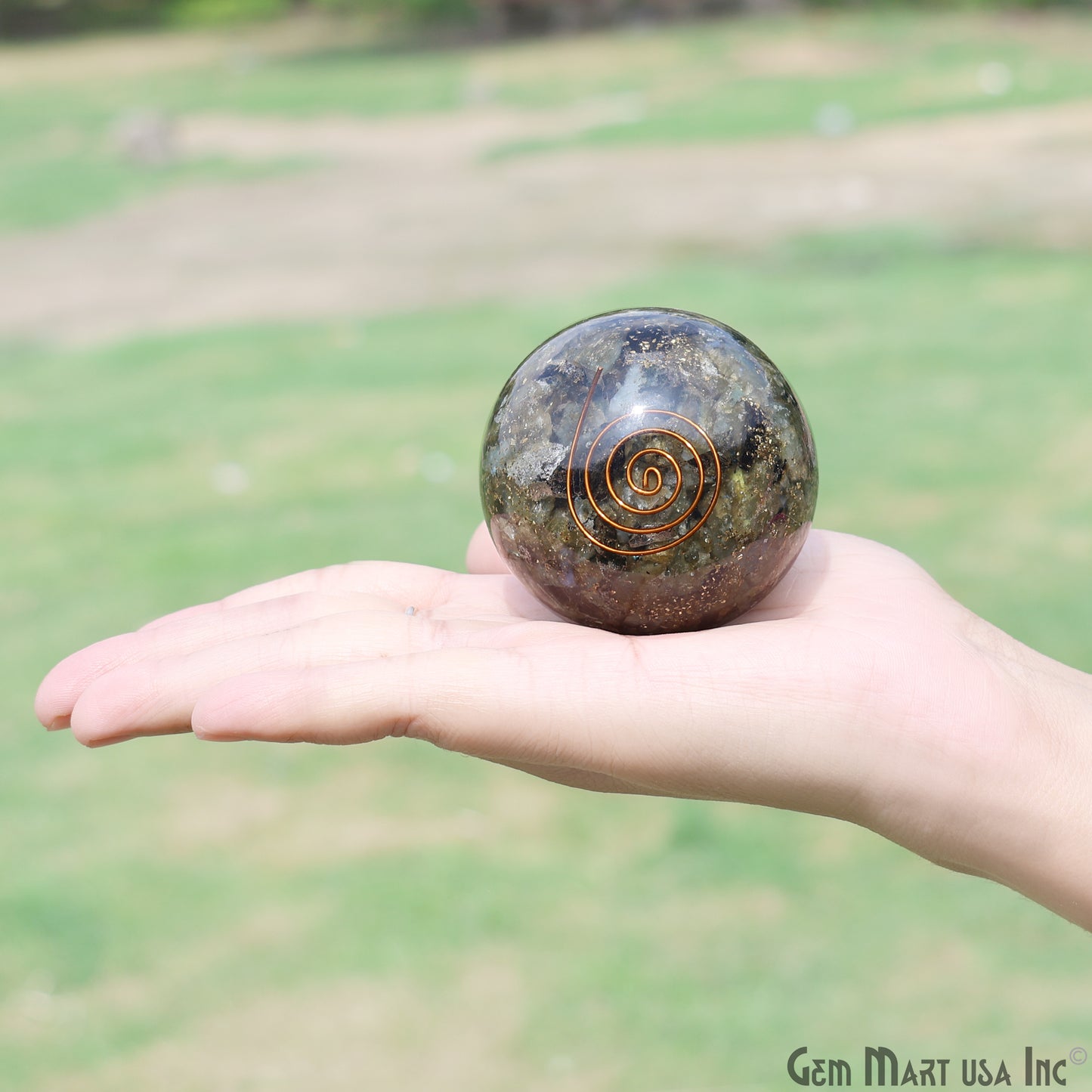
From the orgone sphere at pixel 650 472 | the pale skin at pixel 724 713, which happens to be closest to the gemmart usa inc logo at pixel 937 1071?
the pale skin at pixel 724 713

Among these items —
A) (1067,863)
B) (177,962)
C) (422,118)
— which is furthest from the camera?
→ (422,118)

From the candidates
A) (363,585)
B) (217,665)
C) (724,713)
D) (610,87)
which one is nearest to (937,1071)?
(724,713)

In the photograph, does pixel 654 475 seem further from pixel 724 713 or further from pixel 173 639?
pixel 173 639

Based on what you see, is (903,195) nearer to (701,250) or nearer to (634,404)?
(701,250)

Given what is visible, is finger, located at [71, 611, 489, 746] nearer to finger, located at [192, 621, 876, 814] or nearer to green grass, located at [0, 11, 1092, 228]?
finger, located at [192, 621, 876, 814]

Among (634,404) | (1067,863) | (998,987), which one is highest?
(634,404)

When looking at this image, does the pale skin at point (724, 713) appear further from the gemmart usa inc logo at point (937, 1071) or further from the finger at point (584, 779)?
the gemmart usa inc logo at point (937, 1071)

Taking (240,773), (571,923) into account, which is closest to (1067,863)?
(571,923)
